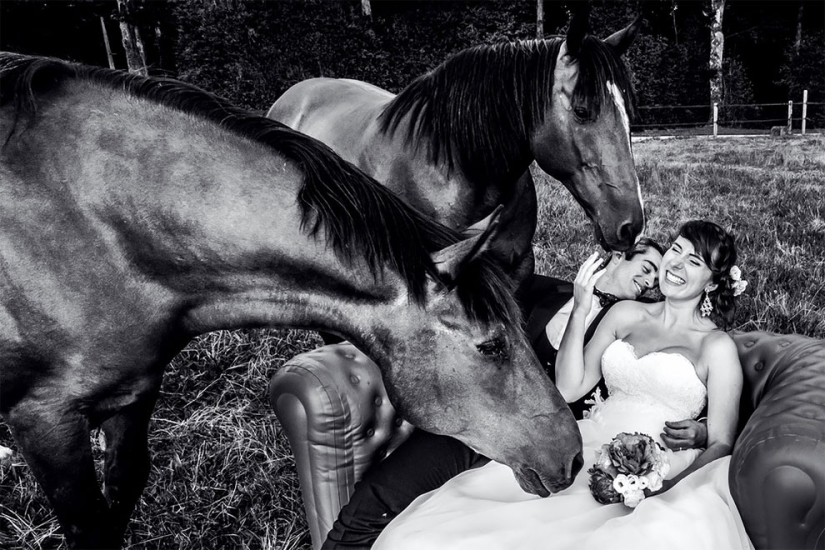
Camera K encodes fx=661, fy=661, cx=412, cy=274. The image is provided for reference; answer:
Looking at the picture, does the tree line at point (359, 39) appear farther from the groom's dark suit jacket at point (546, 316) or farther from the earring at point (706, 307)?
the earring at point (706, 307)

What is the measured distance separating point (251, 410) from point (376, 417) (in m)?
1.17

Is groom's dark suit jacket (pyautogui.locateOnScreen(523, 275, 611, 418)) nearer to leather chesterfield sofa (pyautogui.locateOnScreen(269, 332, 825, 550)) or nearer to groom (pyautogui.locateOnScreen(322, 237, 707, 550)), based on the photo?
groom (pyautogui.locateOnScreen(322, 237, 707, 550))

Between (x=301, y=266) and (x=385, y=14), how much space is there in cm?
1774

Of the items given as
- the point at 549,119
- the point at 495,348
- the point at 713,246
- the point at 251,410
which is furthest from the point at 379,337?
the point at 251,410

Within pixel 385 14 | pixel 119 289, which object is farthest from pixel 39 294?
pixel 385 14

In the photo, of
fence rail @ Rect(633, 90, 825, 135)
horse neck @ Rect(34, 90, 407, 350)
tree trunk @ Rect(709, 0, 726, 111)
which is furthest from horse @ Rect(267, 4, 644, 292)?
tree trunk @ Rect(709, 0, 726, 111)

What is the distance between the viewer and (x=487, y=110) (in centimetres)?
287

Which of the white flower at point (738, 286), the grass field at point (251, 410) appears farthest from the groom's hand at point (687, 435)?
the grass field at point (251, 410)

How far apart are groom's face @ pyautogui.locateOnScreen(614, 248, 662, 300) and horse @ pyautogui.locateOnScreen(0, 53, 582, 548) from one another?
1.22 metres

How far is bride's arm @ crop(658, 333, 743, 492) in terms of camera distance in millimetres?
2246

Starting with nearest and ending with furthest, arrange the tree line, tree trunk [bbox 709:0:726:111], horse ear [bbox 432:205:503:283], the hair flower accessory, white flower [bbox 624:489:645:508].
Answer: horse ear [bbox 432:205:503:283], white flower [bbox 624:489:645:508], the hair flower accessory, the tree line, tree trunk [bbox 709:0:726:111]

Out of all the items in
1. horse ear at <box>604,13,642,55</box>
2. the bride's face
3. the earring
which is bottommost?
the earring

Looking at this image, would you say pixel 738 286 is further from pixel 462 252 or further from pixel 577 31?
pixel 462 252

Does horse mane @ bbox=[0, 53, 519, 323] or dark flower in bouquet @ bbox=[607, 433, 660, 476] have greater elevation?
horse mane @ bbox=[0, 53, 519, 323]
